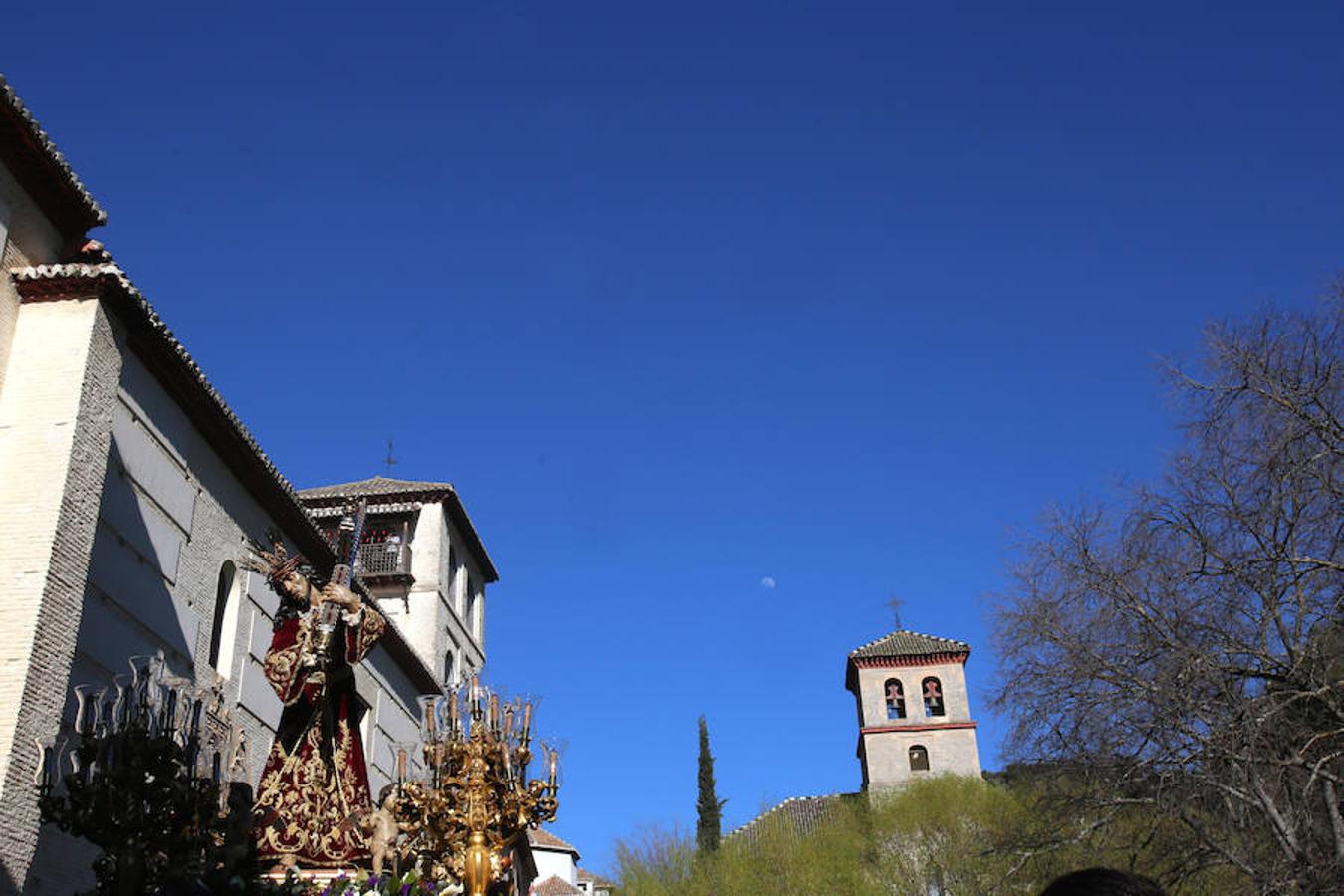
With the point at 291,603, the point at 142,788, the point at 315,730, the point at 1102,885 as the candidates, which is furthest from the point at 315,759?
the point at 1102,885

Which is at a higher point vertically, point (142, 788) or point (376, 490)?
point (376, 490)

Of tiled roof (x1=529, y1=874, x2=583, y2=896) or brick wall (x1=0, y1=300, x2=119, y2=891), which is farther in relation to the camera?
tiled roof (x1=529, y1=874, x2=583, y2=896)

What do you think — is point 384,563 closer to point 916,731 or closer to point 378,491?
point 378,491

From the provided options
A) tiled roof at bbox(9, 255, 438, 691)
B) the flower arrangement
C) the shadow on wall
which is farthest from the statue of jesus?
tiled roof at bbox(9, 255, 438, 691)

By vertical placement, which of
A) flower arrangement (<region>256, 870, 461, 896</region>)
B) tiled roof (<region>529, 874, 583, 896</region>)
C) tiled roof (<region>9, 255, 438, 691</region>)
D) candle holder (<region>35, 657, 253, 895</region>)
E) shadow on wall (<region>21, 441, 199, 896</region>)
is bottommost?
flower arrangement (<region>256, 870, 461, 896</region>)

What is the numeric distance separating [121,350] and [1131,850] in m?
15.0

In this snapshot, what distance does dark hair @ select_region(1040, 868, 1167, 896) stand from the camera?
1.99 m

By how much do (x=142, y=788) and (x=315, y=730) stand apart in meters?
1.97

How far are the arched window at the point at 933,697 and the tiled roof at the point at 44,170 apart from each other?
4252 centimetres

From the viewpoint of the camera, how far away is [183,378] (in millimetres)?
14969

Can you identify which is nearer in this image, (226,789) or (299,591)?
(226,789)

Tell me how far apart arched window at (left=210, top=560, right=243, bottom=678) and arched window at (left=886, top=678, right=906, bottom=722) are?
3765 cm

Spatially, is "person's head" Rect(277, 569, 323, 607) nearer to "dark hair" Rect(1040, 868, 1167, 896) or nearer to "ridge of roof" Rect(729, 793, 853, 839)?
"dark hair" Rect(1040, 868, 1167, 896)

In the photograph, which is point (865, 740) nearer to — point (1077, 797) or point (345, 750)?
point (1077, 797)
